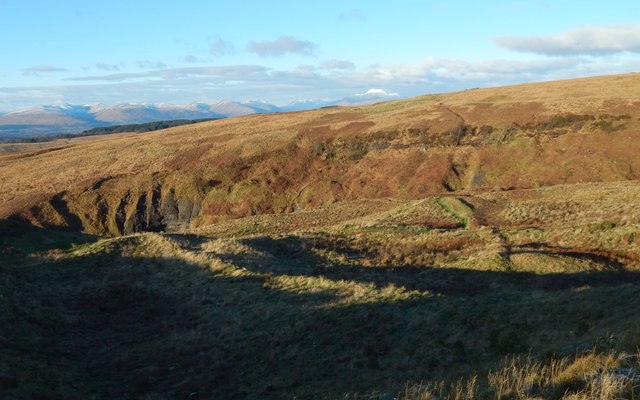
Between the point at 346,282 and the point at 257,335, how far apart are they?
5.96 meters

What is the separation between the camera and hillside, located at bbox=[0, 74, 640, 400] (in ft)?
44.9

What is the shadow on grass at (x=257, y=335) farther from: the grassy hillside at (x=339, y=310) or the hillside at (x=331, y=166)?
the hillside at (x=331, y=166)

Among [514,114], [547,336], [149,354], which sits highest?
[514,114]

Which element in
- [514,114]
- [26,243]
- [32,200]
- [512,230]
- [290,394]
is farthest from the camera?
[514,114]

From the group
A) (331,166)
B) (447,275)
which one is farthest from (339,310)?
(331,166)

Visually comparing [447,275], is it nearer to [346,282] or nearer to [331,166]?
[346,282]

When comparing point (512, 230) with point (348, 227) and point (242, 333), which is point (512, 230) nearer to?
point (348, 227)

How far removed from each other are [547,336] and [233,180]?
2451 inches

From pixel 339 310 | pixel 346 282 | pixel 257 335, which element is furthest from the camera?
pixel 346 282

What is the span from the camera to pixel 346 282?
23031 millimetres

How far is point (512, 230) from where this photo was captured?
33.7m

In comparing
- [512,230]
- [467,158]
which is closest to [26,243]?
[512,230]

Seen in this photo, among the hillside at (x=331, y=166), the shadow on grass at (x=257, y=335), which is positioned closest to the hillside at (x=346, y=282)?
the shadow on grass at (x=257, y=335)

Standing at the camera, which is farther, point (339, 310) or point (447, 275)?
point (447, 275)
